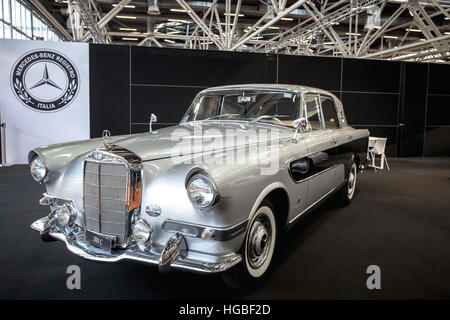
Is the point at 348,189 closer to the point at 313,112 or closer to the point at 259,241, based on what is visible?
the point at 313,112

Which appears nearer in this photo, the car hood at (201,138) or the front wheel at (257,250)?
the front wheel at (257,250)

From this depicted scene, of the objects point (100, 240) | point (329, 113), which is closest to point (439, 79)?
point (329, 113)

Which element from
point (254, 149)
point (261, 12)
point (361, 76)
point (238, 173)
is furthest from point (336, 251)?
point (261, 12)

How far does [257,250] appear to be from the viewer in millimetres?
2609

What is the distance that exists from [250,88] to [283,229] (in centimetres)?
161

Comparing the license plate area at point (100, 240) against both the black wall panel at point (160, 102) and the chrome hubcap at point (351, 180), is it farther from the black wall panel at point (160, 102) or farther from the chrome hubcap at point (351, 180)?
the black wall panel at point (160, 102)

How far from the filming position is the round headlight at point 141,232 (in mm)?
2277

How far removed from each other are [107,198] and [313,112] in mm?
2405

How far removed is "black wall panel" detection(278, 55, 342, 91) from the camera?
31.4ft

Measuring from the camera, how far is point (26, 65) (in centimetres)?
820

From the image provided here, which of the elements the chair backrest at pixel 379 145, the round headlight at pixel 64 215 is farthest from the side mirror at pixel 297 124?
the chair backrest at pixel 379 145

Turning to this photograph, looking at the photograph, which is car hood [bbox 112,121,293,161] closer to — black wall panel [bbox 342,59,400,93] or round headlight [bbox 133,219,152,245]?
round headlight [bbox 133,219,152,245]

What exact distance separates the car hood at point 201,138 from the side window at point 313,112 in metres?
0.37
